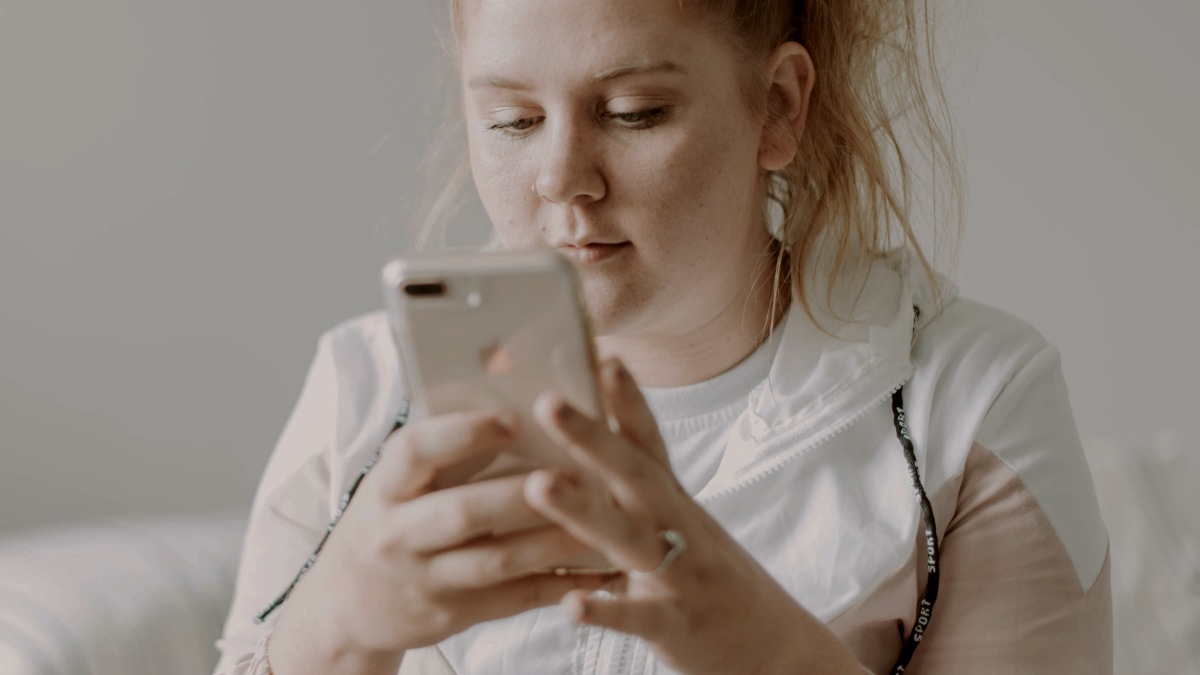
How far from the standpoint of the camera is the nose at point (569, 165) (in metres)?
0.71

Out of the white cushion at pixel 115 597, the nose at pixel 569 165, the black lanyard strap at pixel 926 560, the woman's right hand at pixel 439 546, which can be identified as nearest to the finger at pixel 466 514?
the woman's right hand at pixel 439 546

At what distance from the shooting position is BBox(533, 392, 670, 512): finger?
450mm

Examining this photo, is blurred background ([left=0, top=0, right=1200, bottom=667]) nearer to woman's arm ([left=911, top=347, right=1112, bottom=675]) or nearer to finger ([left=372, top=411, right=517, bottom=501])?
woman's arm ([left=911, top=347, right=1112, bottom=675])

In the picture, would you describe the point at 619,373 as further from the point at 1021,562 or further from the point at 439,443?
the point at 1021,562

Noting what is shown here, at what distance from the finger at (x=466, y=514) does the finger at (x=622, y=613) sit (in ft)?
0.13

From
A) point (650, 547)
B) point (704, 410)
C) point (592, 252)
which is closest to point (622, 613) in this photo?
point (650, 547)

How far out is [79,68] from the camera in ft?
4.55

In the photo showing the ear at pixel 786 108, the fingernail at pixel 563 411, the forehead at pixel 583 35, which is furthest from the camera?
the ear at pixel 786 108

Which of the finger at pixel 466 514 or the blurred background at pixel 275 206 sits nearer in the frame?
the finger at pixel 466 514

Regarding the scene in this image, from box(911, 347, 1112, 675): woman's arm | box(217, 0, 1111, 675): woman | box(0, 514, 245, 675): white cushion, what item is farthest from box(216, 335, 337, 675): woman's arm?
box(911, 347, 1112, 675): woman's arm

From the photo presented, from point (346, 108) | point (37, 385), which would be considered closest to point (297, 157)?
point (346, 108)

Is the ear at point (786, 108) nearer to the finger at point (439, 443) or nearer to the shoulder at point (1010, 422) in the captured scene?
the shoulder at point (1010, 422)

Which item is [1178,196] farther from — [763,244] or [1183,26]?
[763,244]

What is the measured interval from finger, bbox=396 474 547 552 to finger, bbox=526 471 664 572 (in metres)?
0.02
